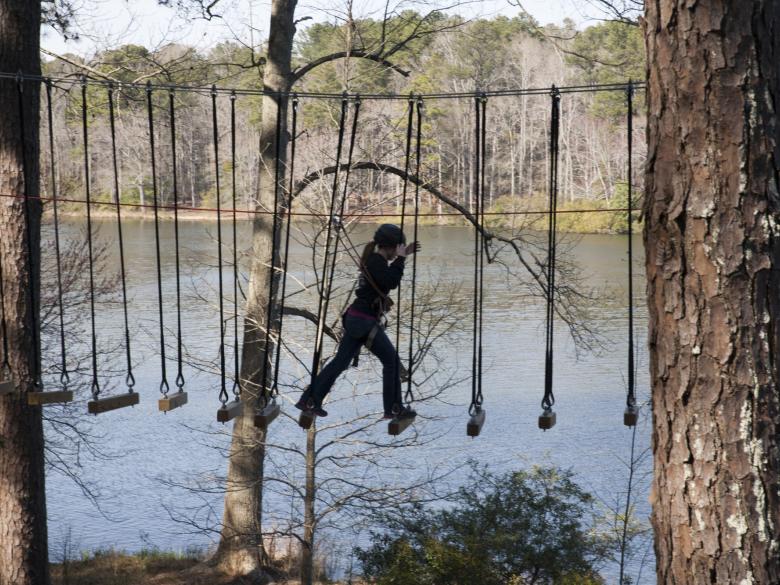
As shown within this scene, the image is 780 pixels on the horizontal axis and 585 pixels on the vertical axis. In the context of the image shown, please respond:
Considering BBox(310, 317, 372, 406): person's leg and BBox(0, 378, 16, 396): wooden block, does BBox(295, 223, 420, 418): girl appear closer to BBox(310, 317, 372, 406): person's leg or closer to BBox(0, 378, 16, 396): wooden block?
BBox(310, 317, 372, 406): person's leg

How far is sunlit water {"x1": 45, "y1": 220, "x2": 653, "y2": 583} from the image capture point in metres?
12.5

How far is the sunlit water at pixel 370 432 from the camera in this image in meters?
12.5

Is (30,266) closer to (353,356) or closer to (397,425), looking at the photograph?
(353,356)

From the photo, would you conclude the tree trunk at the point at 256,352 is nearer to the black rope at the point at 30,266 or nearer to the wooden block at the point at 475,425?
the black rope at the point at 30,266

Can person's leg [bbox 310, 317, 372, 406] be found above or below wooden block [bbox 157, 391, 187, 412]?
above

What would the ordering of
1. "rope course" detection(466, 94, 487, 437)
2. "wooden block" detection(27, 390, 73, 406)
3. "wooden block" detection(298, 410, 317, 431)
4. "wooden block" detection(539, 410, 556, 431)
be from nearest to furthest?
1. "wooden block" detection(539, 410, 556, 431)
2. "rope course" detection(466, 94, 487, 437)
3. "wooden block" detection(298, 410, 317, 431)
4. "wooden block" detection(27, 390, 73, 406)

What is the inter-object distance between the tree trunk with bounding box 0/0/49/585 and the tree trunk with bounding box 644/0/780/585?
188 inches

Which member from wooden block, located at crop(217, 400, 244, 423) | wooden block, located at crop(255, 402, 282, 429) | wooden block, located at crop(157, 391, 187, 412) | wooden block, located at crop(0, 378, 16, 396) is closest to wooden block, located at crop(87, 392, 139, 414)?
wooden block, located at crop(157, 391, 187, 412)

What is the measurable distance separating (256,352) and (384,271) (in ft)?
21.6

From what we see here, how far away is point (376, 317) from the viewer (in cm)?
515

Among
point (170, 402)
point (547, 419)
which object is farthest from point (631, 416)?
point (170, 402)

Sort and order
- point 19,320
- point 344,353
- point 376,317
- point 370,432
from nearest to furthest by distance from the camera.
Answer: point 376,317 → point 344,353 → point 19,320 → point 370,432

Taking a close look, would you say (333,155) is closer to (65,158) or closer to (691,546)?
(691,546)

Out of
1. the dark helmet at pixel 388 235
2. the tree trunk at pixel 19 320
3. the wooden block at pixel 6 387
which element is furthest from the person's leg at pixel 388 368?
the tree trunk at pixel 19 320
